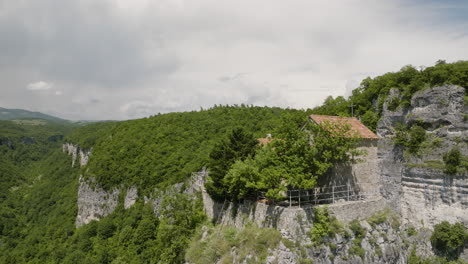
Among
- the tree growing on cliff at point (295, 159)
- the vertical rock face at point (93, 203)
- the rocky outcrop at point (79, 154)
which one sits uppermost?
the tree growing on cliff at point (295, 159)

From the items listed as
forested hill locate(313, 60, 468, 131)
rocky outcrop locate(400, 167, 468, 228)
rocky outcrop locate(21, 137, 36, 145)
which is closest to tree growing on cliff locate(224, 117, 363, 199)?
rocky outcrop locate(400, 167, 468, 228)

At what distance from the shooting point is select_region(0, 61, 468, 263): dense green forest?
24.0 m

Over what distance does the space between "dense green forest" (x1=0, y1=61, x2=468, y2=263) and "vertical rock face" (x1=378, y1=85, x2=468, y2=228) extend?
1.51 meters

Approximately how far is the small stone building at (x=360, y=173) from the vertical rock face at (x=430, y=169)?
2.10 ft

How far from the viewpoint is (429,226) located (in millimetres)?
19844

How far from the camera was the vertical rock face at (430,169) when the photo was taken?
18.8 m

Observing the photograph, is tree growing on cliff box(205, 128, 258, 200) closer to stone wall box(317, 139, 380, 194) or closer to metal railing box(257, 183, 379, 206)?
metal railing box(257, 183, 379, 206)

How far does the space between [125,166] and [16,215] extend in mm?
39683

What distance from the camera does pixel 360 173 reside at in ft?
75.3

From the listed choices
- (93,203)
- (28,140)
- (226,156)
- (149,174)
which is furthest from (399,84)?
(28,140)

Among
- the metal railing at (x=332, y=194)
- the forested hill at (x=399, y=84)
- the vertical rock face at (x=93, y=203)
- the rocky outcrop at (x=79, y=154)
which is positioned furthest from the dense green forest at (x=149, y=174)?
the metal railing at (x=332, y=194)

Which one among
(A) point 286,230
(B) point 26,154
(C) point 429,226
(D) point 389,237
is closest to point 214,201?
(A) point 286,230

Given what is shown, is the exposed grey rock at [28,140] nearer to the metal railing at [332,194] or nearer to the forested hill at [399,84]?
the forested hill at [399,84]

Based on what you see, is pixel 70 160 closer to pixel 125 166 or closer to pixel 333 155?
pixel 125 166
